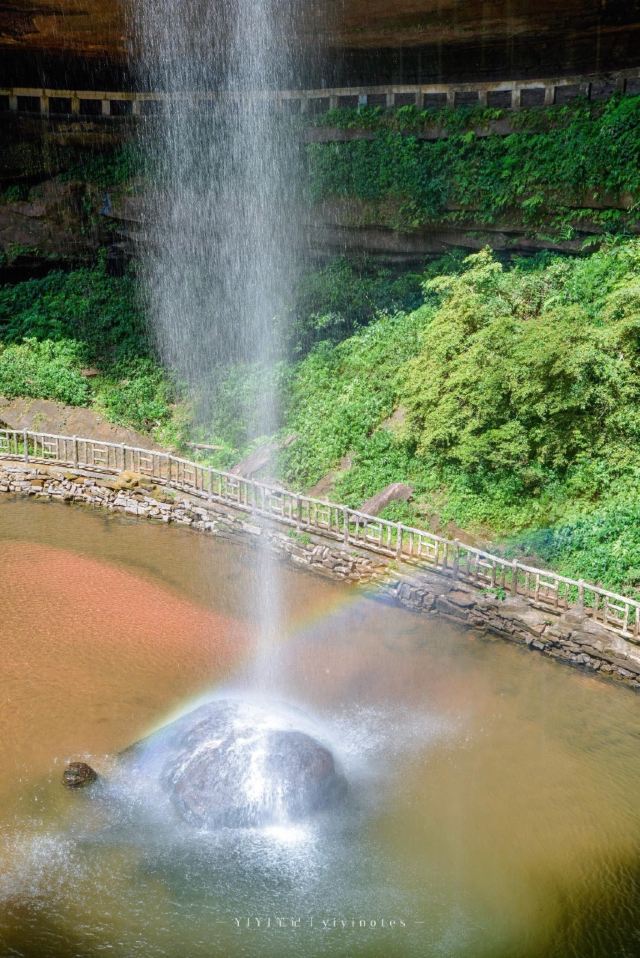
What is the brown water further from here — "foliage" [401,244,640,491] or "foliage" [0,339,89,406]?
"foliage" [0,339,89,406]

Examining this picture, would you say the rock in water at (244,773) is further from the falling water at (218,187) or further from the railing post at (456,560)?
the falling water at (218,187)

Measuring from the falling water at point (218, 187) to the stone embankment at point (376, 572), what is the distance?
395cm

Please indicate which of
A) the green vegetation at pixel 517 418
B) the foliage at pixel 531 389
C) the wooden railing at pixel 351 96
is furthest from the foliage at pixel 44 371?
the foliage at pixel 531 389

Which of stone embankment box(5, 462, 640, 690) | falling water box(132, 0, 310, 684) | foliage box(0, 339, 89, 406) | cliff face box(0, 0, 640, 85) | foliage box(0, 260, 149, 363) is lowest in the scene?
stone embankment box(5, 462, 640, 690)

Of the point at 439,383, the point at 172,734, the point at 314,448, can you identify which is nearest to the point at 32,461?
the point at 314,448

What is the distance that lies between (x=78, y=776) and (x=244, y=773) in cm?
199

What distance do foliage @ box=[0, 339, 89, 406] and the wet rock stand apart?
14874mm

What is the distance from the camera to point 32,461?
69.6ft

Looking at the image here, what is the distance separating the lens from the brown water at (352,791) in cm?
863

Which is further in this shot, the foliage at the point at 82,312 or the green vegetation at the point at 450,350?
the foliage at the point at 82,312

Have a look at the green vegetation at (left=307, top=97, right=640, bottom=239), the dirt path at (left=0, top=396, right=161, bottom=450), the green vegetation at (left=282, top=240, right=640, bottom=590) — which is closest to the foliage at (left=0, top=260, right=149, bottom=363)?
the dirt path at (left=0, top=396, right=161, bottom=450)

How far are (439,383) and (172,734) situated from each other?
946 centimetres

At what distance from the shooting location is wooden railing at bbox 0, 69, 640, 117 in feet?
73.0

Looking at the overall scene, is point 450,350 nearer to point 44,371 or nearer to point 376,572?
point 376,572
